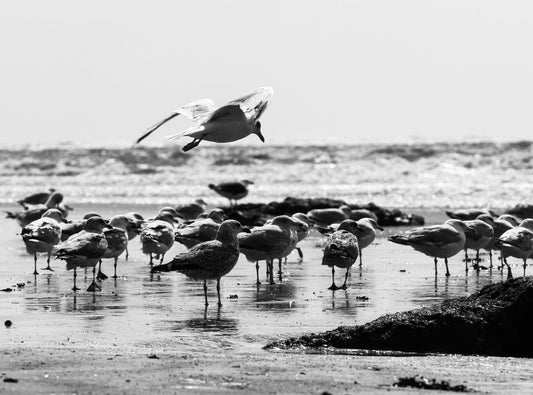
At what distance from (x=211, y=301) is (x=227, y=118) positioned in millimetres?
2133

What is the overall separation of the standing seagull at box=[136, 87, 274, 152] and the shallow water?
76.0 inches

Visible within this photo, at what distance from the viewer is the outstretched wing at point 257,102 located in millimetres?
13203

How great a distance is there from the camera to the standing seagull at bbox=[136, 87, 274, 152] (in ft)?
40.7

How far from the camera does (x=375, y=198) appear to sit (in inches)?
1422

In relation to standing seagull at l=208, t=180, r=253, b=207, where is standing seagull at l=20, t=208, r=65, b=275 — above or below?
below

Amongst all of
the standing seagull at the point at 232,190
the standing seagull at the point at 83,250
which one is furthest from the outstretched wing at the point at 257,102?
the standing seagull at the point at 232,190

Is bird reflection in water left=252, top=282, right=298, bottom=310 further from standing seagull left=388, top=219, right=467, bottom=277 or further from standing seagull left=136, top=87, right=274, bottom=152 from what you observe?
standing seagull left=388, top=219, right=467, bottom=277

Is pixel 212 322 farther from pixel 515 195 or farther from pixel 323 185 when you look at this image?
pixel 323 185

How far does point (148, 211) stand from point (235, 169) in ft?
78.9

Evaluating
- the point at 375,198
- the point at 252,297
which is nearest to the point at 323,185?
the point at 375,198

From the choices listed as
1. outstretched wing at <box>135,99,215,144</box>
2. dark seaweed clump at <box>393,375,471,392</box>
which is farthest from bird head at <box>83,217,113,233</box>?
dark seaweed clump at <box>393,375,471,392</box>

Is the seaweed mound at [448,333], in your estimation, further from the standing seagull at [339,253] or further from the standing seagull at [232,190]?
the standing seagull at [232,190]

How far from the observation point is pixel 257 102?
13.5 m

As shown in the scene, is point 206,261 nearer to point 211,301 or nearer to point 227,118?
point 211,301
